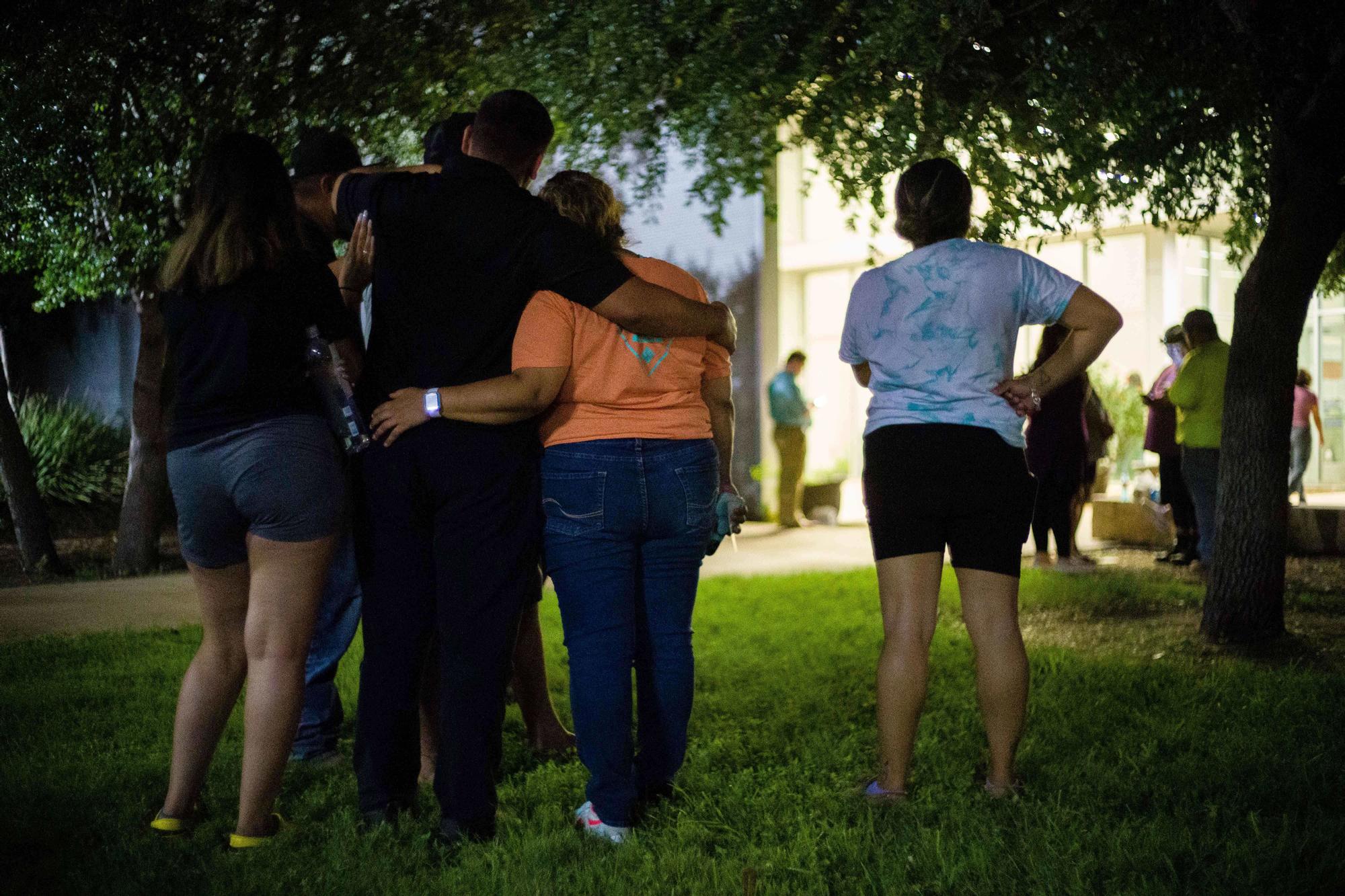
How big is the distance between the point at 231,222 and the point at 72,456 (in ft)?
37.4

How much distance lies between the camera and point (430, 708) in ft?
12.7

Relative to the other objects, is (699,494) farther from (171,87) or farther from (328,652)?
(171,87)

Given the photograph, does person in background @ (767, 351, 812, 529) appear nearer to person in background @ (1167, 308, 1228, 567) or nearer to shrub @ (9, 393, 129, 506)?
person in background @ (1167, 308, 1228, 567)

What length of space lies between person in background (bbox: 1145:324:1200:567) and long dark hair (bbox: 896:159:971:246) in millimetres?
7004

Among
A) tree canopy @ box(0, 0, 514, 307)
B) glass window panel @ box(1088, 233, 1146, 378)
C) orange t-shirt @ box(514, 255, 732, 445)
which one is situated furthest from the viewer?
glass window panel @ box(1088, 233, 1146, 378)

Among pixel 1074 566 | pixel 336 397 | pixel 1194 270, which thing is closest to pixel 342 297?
pixel 336 397

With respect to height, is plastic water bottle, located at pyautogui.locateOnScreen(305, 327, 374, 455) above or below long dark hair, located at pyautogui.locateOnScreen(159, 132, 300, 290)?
below

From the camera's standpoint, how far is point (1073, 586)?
841 centimetres

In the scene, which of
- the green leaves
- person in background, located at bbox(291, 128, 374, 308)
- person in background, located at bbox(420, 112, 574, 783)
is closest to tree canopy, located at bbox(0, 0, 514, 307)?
the green leaves

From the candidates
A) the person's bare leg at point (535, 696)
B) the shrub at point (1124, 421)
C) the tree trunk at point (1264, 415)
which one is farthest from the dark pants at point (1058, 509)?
the shrub at point (1124, 421)

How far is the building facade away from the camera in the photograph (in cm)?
1984

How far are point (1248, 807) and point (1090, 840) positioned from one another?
65 cm

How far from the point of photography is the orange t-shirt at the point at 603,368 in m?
3.21

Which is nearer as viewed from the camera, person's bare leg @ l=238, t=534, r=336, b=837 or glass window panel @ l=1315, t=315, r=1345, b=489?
person's bare leg @ l=238, t=534, r=336, b=837
